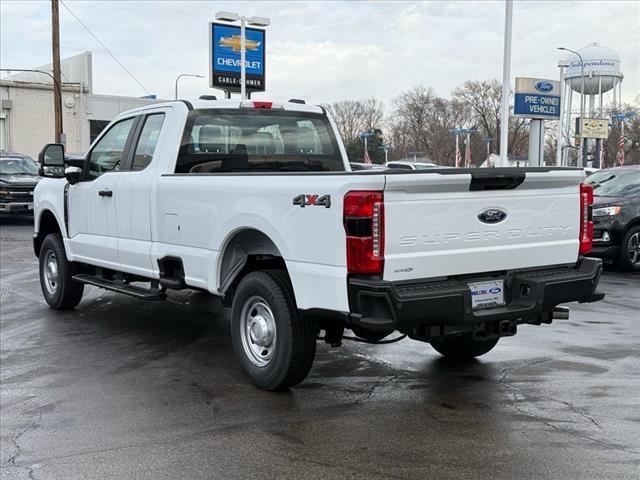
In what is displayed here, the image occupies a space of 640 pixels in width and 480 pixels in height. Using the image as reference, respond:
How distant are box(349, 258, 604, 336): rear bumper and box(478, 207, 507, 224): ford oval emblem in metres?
0.39

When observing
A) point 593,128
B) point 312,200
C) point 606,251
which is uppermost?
point 593,128

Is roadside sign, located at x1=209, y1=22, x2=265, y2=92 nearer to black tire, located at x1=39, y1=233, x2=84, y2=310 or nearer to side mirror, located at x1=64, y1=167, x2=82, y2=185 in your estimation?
black tire, located at x1=39, y1=233, x2=84, y2=310

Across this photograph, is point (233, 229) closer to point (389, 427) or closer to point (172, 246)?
point (172, 246)

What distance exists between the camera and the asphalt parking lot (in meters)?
4.11

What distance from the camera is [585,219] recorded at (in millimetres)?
5457

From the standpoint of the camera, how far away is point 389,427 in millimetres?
4676

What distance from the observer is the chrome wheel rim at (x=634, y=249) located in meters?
12.1

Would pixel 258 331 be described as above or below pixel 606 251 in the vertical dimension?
above

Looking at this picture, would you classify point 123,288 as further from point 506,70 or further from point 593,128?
point 593,128

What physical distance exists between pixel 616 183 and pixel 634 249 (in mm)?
1489

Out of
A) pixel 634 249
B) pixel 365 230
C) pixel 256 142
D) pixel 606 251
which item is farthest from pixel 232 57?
pixel 365 230

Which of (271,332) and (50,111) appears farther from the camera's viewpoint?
(50,111)

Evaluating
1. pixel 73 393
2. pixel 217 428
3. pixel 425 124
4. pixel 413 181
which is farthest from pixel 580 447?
pixel 425 124

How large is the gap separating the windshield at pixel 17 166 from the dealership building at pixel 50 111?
21.8m
